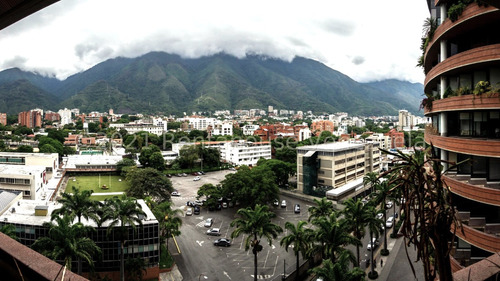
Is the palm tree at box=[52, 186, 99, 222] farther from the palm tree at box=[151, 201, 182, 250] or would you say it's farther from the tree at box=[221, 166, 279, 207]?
the tree at box=[221, 166, 279, 207]

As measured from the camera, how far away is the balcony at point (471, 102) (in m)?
8.76

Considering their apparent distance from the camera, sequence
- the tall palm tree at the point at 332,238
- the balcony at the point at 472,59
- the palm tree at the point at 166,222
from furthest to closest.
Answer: the palm tree at the point at 166,222 → the tall palm tree at the point at 332,238 → the balcony at the point at 472,59

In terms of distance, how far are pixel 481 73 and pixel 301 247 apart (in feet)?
36.1

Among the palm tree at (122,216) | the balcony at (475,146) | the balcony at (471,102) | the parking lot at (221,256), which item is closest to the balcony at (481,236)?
the balcony at (475,146)

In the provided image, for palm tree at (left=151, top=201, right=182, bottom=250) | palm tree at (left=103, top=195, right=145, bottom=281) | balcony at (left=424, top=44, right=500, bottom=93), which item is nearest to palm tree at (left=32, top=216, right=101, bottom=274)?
palm tree at (left=103, top=195, right=145, bottom=281)

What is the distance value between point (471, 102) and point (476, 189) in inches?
101

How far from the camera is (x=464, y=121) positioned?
35.5 ft

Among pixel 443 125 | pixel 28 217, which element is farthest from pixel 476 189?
pixel 28 217

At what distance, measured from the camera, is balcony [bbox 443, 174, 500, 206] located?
8422 mm

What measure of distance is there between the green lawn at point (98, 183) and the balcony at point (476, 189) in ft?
116

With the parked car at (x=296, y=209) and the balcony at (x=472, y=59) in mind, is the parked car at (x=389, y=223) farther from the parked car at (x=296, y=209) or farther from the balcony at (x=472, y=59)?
the balcony at (x=472, y=59)

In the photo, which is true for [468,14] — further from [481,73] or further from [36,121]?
[36,121]

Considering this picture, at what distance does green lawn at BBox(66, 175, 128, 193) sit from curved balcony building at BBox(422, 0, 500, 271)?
35.3 metres

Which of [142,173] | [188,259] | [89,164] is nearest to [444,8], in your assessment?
[188,259]
